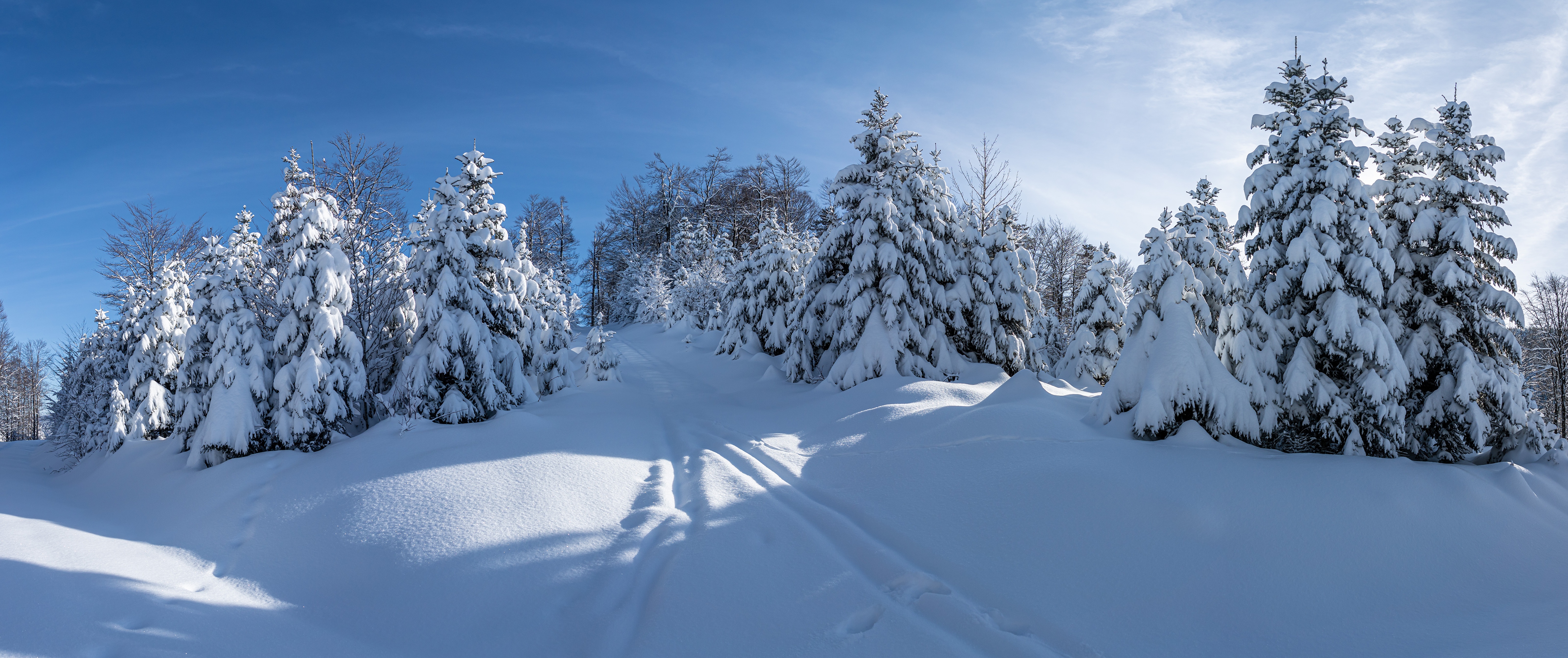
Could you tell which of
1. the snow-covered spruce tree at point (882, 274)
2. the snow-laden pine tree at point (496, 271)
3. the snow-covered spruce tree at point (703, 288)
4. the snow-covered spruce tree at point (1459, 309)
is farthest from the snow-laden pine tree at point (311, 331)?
the snow-covered spruce tree at point (703, 288)

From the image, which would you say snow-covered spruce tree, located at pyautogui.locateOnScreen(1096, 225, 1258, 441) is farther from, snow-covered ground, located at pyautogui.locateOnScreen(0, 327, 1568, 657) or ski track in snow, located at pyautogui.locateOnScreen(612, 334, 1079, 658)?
ski track in snow, located at pyautogui.locateOnScreen(612, 334, 1079, 658)

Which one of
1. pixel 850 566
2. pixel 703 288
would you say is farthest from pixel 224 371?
pixel 703 288

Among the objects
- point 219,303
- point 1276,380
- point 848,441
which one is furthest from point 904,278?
point 219,303

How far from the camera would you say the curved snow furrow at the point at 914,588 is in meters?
4.27

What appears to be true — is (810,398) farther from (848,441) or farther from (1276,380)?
(1276,380)

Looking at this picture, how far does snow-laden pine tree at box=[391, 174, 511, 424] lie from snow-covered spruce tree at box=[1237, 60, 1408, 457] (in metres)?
14.2

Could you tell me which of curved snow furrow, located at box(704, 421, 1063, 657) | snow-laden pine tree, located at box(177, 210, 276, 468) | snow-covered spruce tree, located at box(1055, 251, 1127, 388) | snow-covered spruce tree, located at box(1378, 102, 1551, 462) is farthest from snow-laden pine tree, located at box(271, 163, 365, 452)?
snow-covered spruce tree, located at box(1055, 251, 1127, 388)

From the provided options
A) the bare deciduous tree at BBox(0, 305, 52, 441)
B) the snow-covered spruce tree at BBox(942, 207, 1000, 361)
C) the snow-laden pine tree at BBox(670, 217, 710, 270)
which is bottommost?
the bare deciduous tree at BBox(0, 305, 52, 441)

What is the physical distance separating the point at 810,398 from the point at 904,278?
13.9 ft

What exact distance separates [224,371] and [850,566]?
41.0 ft

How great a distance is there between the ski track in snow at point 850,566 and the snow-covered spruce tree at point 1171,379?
Result: 4.95m

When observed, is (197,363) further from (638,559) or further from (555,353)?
(638,559)

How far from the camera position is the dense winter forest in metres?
8.77

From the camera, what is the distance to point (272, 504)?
796 cm
